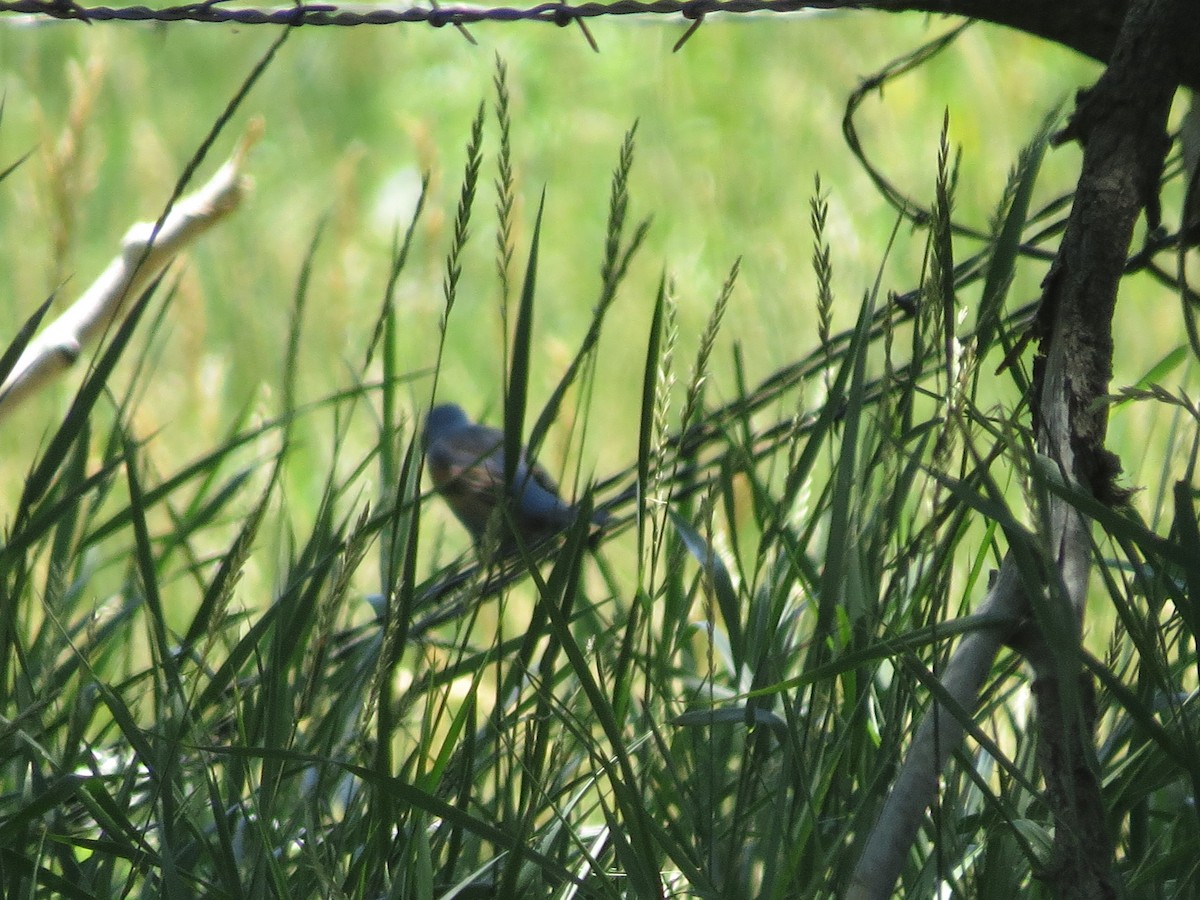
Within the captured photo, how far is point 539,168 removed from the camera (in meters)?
4.83

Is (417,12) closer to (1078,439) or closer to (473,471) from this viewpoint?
(1078,439)

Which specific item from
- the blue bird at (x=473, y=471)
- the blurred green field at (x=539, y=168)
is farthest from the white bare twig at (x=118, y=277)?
the blurred green field at (x=539, y=168)

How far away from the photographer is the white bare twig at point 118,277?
4.65 feet

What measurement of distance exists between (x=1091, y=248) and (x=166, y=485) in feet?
2.34

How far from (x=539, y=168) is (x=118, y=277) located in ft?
11.3

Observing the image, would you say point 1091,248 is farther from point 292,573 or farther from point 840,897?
point 292,573

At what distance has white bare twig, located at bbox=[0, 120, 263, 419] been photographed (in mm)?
1418

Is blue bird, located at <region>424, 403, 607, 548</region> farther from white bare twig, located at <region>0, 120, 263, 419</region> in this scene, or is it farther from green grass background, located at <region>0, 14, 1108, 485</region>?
white bare twig, located at <region>0, 120, 263, 419</region>

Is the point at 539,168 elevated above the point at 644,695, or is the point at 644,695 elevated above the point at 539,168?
the point at 539,168

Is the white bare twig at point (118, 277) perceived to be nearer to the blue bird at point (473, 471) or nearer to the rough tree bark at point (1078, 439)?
the rough tree bark at point (1078, 439)

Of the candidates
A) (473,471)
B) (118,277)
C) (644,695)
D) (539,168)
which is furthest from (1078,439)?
(539,168)

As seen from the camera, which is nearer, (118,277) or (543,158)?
(118,277)

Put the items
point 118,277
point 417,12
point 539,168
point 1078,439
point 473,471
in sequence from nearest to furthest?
point 1078,439
point 417,12
point 118,277
point 473,471
point 539,168

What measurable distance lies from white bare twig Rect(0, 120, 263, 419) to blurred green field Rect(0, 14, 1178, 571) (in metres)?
1.43
